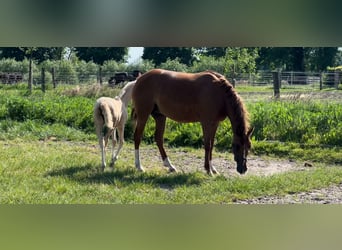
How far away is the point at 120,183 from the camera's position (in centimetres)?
441

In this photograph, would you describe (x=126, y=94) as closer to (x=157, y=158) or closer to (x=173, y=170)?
(x=157, y=158)

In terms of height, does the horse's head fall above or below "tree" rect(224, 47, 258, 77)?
below

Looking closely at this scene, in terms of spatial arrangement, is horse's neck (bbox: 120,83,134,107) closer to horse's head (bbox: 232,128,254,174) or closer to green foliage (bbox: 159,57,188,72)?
green foliage (bbox: 159,57,188,72)

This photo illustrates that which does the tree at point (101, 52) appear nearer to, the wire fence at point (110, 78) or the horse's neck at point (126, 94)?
the horse's neck at point (126, 94)

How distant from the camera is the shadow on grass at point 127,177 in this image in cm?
456

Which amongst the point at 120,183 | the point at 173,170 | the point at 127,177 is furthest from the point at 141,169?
the point at 120,183

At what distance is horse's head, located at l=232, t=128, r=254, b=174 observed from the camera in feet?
16.1

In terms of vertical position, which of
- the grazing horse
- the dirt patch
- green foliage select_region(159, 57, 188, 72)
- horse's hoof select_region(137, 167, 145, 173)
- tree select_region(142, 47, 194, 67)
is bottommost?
the dirt patch

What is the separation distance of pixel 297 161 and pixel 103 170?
313 cm

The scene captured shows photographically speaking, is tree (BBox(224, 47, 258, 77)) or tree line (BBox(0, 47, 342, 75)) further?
tree (BBox(224, 47, 258, 77))

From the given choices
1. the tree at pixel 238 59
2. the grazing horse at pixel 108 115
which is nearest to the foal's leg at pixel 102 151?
the grazing horse at pixel 108 115

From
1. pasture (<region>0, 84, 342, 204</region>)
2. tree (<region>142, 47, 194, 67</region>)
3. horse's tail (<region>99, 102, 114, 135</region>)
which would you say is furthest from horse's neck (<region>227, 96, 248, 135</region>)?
tree (<region>142, 47, 194, 67</region>)

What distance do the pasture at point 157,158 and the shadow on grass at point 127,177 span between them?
12mm

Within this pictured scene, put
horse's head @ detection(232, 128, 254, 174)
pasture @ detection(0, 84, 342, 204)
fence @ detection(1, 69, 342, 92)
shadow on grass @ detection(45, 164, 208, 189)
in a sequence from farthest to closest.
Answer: fence @ detection(1, 69, 342, 92), horse's head @ detection(232, 128, 254, 174), shadow on grass @ detection(45, 164, 208, 189), pasture @ detection(0, 84, 342, 204)
